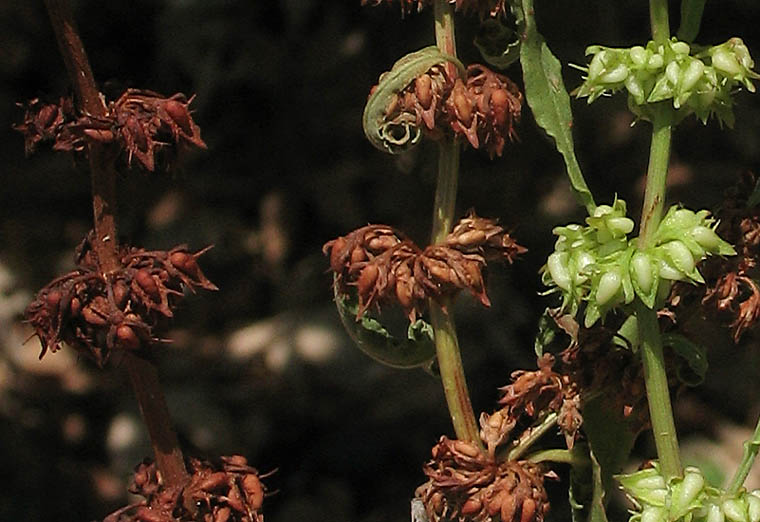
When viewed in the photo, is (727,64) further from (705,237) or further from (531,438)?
(531,438)

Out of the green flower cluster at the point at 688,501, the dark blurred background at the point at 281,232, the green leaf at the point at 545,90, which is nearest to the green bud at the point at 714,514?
the green flower cluster at the point at 688,501

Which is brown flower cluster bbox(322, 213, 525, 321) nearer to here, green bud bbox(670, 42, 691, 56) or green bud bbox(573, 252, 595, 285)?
green bud bbox(573, 252, 595, 285)

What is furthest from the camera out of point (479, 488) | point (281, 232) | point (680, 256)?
point (281, 232)

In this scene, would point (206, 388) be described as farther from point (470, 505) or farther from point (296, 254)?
point (470, 505)

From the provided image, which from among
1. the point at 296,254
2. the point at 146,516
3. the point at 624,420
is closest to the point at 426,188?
the point at 296,254

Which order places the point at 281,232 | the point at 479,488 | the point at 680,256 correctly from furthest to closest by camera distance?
1. the point at 281,232
2. the point at 479,488
3. the point at 680,256

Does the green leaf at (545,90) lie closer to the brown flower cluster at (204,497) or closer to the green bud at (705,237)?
the green bud at (705,237)

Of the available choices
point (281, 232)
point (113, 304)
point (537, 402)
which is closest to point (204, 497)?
point (113, 304)

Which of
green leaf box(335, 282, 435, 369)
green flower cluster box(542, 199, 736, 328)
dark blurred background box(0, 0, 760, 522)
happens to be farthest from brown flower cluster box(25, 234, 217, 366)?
dark blurred background box(0, 0, 760, 522)
